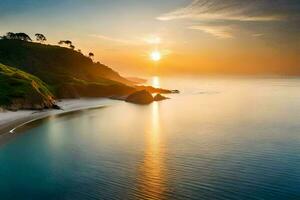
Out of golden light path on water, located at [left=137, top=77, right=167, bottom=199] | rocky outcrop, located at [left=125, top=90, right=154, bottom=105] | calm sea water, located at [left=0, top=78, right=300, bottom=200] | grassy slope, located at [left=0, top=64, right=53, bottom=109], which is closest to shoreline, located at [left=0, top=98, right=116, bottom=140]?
grassy slope, located at [left=0, top=64, right=53, bottom=109]

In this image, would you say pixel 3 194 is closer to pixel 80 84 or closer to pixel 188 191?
pixel 188 191

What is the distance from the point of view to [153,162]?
53.7 metres

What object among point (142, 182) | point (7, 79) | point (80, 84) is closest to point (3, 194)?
point (142, 182)

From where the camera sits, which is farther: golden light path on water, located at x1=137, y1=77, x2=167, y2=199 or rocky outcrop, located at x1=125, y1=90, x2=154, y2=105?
rocky outcrop, located at x1=125, y1=90, x2=154, y2=105

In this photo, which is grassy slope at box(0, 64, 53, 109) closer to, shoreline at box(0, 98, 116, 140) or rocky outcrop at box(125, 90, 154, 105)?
shoreline at box(0, 98, 116, 140)

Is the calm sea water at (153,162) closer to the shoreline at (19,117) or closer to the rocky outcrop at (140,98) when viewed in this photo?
the shoreline at (19,117)

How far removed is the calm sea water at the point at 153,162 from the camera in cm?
3966

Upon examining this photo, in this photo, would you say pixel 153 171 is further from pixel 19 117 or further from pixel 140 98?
pixel 140 98

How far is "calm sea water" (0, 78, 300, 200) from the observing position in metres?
39.7

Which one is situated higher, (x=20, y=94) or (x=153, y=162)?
(x=20, y=94)

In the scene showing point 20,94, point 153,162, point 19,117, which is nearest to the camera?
point 153,162

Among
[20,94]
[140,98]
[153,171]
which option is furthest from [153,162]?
[140,98]

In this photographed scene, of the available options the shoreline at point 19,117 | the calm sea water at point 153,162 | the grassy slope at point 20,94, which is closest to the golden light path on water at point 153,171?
the calm sea water at point 153,162

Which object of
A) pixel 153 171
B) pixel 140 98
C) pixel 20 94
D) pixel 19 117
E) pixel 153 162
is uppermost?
pixel 140 98
